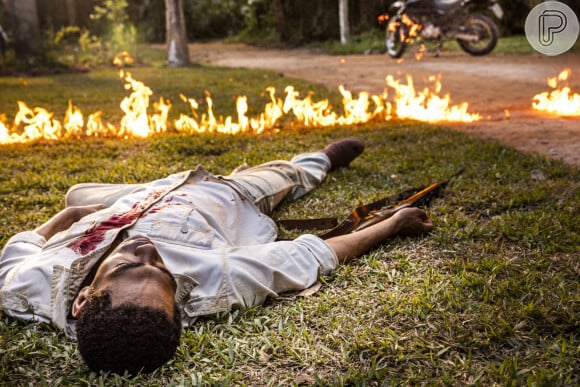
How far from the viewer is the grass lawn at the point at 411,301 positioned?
2.51 metres

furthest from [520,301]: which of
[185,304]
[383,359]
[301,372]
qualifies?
[185,304]

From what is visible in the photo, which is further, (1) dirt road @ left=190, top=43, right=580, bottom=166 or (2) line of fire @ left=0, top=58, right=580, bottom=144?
(2) line of fire @ left=0, top=58, right=580, bottom=144

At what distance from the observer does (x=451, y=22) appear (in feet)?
43.1

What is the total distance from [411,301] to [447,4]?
1148cm

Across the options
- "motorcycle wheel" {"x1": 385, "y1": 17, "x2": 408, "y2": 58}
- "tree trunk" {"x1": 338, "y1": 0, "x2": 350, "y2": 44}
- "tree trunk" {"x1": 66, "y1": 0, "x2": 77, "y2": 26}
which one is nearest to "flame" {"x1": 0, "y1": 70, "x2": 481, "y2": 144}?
"motorcycle wheel" {"x1": 385, "y1": 17, "x2": 408, "y2": 58}

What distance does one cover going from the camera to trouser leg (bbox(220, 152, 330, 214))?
4.02m

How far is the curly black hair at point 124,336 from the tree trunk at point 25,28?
46.5 ft

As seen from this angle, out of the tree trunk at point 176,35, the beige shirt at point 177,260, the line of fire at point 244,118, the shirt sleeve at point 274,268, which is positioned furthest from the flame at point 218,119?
the tree trunk at point 176,35

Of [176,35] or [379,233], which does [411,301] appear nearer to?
[379,233]

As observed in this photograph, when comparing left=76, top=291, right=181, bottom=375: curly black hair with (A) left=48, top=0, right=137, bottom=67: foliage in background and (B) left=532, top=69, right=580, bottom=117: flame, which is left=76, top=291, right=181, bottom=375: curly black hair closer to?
(B) left=532, top=69, right=580, bottom=117: flame

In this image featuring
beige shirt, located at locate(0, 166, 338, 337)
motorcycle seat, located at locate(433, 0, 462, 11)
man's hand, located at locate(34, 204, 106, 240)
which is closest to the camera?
beige shirt, located at locate(0, 166, 338, 337)

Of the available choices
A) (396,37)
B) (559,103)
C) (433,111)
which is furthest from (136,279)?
(396,37)

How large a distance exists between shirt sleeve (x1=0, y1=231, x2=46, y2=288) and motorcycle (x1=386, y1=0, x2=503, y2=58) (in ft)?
38.3

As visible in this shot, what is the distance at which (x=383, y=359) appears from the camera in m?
2.56
